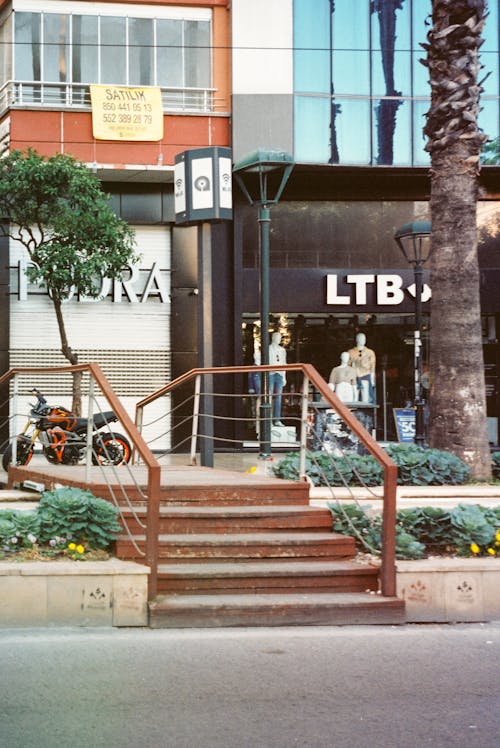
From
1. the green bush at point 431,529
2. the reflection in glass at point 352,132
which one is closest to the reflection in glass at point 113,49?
the reflection in glass at point 352,132

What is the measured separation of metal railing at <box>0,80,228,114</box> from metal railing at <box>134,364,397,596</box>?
540 centimetres

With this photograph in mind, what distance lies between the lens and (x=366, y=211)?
22797 mm

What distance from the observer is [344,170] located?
2197 cm

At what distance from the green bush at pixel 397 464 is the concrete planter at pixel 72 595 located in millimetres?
2834

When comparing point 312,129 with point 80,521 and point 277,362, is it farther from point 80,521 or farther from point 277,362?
point 80,521

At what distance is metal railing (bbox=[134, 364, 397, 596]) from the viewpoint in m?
8.46

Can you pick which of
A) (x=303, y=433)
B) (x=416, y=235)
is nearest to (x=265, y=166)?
(x=416, y=235)

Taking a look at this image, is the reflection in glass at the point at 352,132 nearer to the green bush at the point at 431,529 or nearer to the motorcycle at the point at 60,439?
the motorcycle at the point at 60,439

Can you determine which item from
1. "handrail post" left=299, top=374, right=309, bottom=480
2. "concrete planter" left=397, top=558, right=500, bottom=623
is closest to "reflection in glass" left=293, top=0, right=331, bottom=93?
"handrail post" left=299, top=374, right=309, bottom=480

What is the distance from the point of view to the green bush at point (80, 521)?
874 cm

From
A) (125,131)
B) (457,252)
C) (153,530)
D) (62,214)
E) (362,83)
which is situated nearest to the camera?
(153,530)

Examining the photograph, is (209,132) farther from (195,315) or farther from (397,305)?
(397,305)

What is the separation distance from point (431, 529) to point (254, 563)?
1528mm

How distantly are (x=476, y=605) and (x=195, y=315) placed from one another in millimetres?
14672
